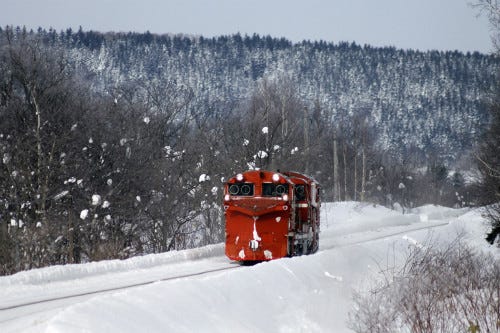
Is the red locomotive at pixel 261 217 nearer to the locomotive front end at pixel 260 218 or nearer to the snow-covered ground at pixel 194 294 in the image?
the locomotive front end at pixel 260 218

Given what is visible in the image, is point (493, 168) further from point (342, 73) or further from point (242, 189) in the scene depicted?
point (342, 73)

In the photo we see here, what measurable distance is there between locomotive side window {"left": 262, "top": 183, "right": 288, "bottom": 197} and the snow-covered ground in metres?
2.63

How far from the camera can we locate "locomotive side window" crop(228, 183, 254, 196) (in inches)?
818

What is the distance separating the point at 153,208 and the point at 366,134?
50395 mm

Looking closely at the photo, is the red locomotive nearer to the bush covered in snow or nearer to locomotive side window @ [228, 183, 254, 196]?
locomotive side window @ [228, 183, 254, 196]

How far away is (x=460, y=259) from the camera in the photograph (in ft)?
56.9

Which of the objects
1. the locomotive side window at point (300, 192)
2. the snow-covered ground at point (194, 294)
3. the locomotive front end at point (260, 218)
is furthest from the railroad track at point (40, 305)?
the locomotive side window at point (300, 192)

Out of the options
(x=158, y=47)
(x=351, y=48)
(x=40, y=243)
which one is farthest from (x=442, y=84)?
(x=40, y=243)

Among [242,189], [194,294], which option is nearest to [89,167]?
[242,189]

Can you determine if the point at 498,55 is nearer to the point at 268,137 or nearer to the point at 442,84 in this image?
the point at 268,137

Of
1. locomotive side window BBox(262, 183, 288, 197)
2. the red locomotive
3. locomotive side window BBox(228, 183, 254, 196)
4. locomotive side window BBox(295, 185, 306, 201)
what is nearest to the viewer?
the red locomotive

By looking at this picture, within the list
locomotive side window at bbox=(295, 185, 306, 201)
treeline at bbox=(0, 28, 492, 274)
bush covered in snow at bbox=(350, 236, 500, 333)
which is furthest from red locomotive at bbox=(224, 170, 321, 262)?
bush covered in snow at bbox=(350, 236, 500, 333)

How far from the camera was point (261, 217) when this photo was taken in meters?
20.3

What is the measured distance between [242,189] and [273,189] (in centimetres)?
99
